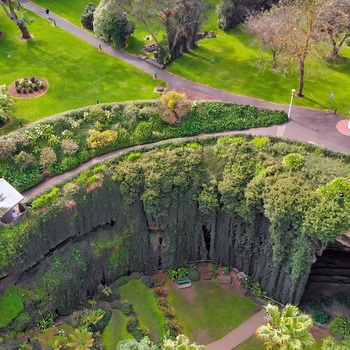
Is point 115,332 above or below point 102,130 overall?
below

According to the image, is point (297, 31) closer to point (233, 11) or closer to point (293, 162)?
point (293, 162)

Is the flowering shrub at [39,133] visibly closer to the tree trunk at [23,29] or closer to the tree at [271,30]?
the tree trunk at [23,29]

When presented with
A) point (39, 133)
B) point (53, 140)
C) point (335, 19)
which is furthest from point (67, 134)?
point (335, 19)

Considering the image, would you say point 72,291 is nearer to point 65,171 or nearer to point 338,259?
point 65,171

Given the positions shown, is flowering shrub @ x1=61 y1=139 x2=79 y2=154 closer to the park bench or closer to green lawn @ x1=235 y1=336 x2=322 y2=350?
the park bench

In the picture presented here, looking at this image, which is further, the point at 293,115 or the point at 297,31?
the point at 293,115

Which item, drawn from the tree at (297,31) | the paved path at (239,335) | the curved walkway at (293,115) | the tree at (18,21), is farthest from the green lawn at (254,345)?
the tree at (18,21)

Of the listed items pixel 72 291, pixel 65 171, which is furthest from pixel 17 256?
pixel 65 171
